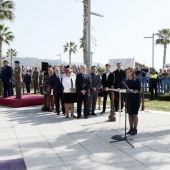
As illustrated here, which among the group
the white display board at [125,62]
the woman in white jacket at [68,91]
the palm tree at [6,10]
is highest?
the palm tree at [6,10]

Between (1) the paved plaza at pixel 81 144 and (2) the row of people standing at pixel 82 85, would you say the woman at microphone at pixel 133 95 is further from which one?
(2) the row of people standing at pixel 82 85

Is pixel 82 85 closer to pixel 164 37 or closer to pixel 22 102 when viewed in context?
pixel 22 102

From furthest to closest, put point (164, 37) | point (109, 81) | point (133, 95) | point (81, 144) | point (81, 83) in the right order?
point (164, 37) → point (109, 81) → point (81, 83) → point (133, 95) → point (81, 144)

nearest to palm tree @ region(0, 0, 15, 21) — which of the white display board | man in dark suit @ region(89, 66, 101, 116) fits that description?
the white display board

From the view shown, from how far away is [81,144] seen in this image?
6.54 m

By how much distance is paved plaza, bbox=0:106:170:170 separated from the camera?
16.9 feet

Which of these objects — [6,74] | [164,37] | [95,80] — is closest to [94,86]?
[95,80]

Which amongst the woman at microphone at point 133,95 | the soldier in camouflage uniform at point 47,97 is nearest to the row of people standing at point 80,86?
the soldier in camouflage uniform at point 47,97

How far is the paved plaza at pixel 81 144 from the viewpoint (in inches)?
203

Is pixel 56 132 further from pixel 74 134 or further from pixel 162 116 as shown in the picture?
pixel 162 116

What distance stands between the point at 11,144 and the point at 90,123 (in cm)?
307

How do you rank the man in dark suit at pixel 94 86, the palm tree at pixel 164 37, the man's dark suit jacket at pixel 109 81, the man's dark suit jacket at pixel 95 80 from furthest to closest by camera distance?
the palm tree at pixel 164 37 < the man's dark suit jacket at pixel 95 80 < the man in dark suit at pixel 94 86 < the man's dark suit jacket at pixel 109 81

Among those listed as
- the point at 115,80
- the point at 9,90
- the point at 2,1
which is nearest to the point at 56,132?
the point at 115,80

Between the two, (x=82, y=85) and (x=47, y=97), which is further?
(x=47, y=97)
